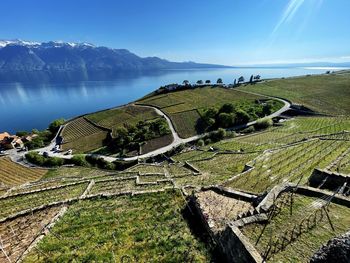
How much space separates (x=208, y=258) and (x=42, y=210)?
52.5 ft

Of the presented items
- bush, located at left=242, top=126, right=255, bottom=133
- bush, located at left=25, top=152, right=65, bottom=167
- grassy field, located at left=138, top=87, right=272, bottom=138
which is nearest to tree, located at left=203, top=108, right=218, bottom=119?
grassy field, located at left=138, top=87, right=272, bottom=138

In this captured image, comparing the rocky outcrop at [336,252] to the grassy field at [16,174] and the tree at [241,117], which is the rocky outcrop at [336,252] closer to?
the grassy field at [16,174]

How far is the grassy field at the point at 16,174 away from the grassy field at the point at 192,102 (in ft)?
171

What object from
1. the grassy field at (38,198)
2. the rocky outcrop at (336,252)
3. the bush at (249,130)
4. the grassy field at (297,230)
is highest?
the rocky outcrop at (336,252)

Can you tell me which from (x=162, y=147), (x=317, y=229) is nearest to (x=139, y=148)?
(x=162, y=147)

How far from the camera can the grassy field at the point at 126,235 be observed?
1298 cm

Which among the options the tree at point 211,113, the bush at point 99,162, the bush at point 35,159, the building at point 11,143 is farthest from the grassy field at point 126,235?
the building at point 11,143

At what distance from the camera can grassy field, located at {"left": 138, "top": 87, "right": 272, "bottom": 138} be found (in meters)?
104

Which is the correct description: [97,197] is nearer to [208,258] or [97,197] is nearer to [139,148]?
[208,258]

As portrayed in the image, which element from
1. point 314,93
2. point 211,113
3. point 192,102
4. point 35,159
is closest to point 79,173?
point 35,159

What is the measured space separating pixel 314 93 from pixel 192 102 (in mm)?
71448

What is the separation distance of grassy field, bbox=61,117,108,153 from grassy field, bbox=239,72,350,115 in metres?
97.6

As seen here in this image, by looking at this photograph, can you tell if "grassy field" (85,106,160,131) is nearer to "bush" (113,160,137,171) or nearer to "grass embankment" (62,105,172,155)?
"grass embankment" (62,105,172,155)

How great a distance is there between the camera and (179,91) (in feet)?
527
